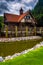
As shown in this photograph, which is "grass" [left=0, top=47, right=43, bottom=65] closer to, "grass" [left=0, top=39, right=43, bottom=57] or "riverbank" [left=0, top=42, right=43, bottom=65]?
"riverbank" [left=0, top=42, right=43, bottom=65]

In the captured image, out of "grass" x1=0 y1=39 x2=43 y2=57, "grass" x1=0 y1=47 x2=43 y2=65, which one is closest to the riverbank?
"grass" x1=0 y1=47 x2=43 y2=65

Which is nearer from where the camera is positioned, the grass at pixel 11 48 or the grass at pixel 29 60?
the grass at pixel 29 60

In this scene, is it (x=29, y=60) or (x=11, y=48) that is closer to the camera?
(x=29, y=60)

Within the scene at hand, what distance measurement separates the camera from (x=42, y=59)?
5977 mm

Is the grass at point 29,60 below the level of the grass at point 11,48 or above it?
above

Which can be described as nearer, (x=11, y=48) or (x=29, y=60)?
(x=29, y=60)

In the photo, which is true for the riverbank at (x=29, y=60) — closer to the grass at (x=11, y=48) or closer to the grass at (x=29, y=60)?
the grass at (x=29, y=60)

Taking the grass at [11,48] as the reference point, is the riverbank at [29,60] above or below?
above

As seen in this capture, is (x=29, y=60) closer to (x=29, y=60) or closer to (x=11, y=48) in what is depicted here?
(x=29, y=60)

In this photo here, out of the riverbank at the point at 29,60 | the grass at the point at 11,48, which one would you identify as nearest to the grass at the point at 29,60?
the riverbank at the point at 29,60

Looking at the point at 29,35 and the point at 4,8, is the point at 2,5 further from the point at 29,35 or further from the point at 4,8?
the point at 29,35

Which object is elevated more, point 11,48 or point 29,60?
point 29,60

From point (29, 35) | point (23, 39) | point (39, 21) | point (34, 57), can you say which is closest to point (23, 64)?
point (34, 57)

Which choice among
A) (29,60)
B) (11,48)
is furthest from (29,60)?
(11,48)
